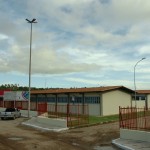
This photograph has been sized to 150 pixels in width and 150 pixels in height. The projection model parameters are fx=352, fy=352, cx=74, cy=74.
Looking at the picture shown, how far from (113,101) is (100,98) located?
3040mm

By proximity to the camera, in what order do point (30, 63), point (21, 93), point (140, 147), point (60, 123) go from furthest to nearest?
1. point (21, 93)
2. point (30, 63)
3. point (60, 123)
4. point (140, 147)

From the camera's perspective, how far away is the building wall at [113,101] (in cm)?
4488

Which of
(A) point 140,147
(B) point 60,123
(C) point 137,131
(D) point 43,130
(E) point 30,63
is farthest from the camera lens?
(E) point 30,63

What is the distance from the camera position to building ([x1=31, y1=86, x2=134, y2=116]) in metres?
44.6

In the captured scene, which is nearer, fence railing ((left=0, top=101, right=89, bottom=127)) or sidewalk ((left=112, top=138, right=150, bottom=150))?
sidewalk ((left=112, top=138, right=150, bottom=150))

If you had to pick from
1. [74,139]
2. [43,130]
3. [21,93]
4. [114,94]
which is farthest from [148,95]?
[74,139]

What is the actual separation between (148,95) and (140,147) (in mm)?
47108

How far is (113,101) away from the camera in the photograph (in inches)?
1839

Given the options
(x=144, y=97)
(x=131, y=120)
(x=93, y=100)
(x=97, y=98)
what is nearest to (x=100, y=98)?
(x=97, y=98)

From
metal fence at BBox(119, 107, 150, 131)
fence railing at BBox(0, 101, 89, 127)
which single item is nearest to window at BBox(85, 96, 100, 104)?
fence railing at BBox(0, 101, 89, 127)

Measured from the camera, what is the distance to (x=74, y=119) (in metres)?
32.2

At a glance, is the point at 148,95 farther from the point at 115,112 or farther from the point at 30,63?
the point at 30,63

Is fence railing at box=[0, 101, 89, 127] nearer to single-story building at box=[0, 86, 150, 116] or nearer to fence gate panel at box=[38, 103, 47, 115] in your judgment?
fence gate panel at box=[38, 103, 47, 115]

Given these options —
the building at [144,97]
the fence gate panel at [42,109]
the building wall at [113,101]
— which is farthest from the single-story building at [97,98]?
the fence gate panel at [42,109]
